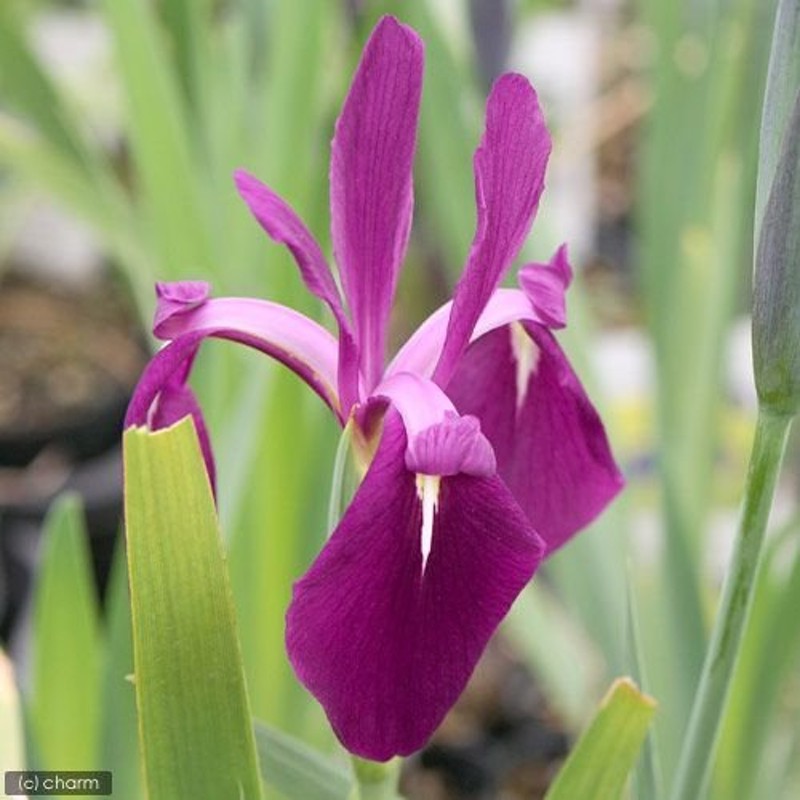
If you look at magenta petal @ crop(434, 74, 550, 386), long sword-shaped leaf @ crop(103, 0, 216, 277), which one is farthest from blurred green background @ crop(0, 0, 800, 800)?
magenta petal @ crop(434, 74, 550, 386)

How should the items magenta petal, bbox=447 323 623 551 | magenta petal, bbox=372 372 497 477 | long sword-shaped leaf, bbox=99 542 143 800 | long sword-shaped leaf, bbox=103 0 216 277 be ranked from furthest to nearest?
1. long sword-shaped leaf, bbox=103 0 216 277
2. long sword-shaped leaf, bbox=99 542 143 800
3. magenta petal, bbox=447 323 623 551
4. magenta petal, bbox=372 372 497 477

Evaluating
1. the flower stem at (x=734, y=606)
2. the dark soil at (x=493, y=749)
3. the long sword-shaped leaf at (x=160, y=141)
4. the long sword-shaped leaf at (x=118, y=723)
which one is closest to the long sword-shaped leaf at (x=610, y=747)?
the flower stem at (x=734, y=606)

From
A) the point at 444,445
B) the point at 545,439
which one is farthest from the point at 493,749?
the point at 444,445

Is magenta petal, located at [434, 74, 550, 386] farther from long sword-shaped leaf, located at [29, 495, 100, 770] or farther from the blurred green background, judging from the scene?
long sword-shaped leaf, located at [29, 495, 100, 770]

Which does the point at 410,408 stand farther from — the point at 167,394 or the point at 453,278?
the point at 453,278

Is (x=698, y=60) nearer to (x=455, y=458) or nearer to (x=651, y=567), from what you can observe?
(x=651, y=567)

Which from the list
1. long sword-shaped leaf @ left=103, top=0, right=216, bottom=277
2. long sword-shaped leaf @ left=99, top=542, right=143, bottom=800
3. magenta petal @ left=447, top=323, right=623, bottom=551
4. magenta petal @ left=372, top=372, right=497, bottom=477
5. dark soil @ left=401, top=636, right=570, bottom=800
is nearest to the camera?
magenta petal @ left=372, top=372, right=497, bottom=477

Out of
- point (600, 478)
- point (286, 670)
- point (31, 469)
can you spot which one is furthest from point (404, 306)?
point (600, 478)

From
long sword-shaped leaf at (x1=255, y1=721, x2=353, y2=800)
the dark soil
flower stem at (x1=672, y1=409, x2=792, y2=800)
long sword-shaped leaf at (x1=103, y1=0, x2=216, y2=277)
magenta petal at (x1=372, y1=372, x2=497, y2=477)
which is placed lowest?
the dark soil
